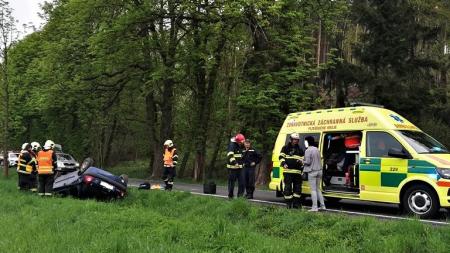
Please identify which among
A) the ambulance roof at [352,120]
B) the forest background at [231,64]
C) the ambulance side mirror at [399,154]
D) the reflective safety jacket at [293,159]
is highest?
the forest background at [231,64]

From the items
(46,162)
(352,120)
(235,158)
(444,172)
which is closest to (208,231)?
(444,172)

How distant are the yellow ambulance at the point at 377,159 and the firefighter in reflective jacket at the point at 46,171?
702 centimetres

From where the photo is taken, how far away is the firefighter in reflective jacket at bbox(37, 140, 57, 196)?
16297 millimetres

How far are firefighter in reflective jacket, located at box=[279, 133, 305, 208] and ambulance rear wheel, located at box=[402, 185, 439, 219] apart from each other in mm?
2464

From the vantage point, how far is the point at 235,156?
15133 millimetres

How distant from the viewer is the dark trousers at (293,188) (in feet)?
41.8

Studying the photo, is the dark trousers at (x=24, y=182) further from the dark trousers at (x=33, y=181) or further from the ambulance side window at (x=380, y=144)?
the ambulance side window at (x=380, y=144)

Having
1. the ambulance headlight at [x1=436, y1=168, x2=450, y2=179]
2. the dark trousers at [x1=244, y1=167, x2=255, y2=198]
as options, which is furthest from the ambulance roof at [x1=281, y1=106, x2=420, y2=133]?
the dark trousers at [x1=244, y1=167, x2=255, y2=198]

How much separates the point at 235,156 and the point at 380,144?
4.41 m

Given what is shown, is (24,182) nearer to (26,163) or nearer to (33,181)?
(33,181)

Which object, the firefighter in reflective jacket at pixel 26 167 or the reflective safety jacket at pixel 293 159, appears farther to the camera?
the firefighter in reflective jacket at pixel 26 167

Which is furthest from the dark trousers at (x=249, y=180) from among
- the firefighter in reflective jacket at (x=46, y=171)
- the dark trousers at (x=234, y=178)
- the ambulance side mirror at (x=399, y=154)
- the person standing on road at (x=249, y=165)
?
the firefighter in reflective jacket at (x=46, y=171)

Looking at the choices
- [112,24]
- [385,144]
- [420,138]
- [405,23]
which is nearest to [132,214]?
[385,144]

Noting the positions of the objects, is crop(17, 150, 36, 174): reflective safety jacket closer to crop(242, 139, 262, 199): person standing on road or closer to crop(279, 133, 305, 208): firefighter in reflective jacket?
crop(242, 139, 262, 199): person standing on road
